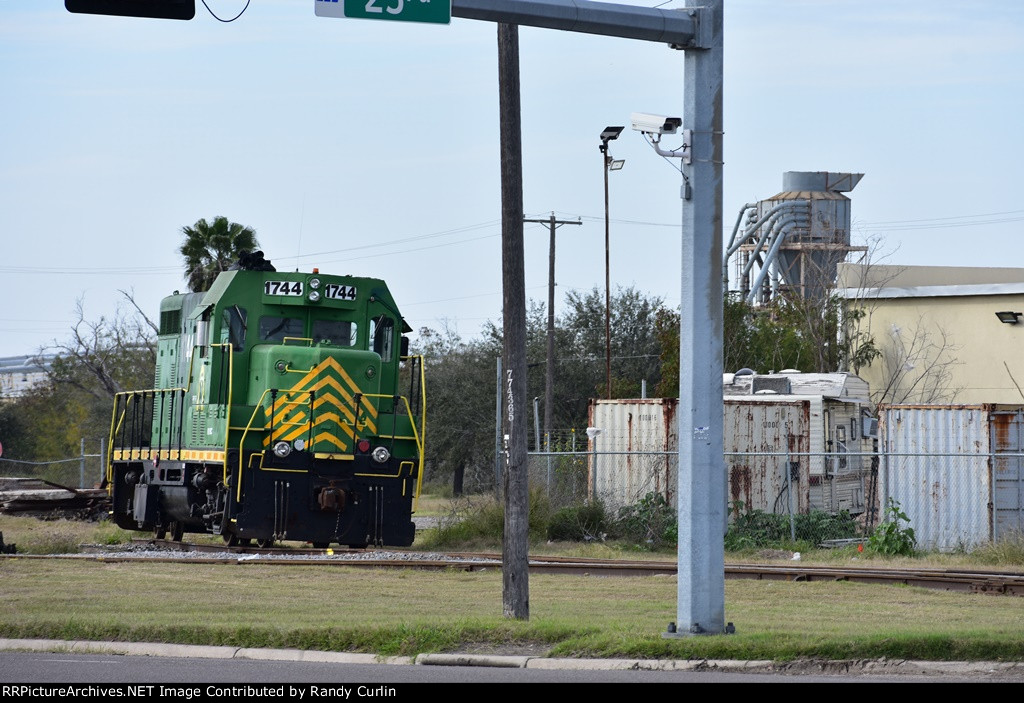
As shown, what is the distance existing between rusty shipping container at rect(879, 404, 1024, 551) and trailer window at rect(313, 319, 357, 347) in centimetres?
912

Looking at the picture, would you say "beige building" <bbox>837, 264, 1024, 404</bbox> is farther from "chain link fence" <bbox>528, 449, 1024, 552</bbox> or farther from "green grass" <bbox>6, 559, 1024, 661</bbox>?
"green grass" <bbox>6, 559, 1024, 661</bbox>

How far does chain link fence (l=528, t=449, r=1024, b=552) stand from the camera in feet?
72.5

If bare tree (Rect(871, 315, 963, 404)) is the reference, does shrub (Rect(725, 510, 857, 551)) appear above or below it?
below

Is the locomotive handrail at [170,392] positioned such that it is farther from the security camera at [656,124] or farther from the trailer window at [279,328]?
the security camera at [656,124]

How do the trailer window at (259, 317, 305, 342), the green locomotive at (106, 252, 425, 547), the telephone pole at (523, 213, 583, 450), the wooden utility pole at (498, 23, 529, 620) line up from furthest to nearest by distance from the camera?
the telephone pole at (523, 213, 583, 450), the trailer window at (259, 317, 305, 342), the green locomotive at (106, 252, 425, 547), the wooden utility pole at (498, 23, 529, 620)

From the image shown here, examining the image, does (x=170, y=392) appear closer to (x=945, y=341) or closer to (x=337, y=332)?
(x=337, y=332)

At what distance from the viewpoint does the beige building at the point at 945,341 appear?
115ft

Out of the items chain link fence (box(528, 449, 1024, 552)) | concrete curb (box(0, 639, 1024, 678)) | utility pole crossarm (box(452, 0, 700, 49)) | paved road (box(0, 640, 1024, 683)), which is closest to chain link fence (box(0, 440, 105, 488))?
chain link fence (box(528, 449, 1024, 552))

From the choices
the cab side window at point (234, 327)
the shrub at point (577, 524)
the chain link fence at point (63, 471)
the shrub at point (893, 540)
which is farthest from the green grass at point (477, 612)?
the chain link fence at point (63, 471)

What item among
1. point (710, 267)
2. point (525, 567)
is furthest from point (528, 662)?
point (710, 267)

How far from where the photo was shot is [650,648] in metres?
9.92

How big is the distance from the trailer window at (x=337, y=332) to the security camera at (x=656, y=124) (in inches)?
422

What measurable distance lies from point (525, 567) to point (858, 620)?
318 centimetres

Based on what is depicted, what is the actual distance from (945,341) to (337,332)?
22127 mm
